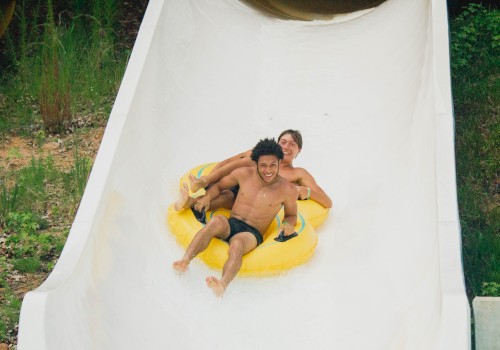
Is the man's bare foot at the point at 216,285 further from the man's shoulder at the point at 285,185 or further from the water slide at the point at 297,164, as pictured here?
the man's shoulder at the point at 285,185

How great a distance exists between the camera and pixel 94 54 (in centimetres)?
821

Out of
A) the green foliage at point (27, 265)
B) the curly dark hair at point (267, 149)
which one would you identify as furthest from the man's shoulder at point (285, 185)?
the green foliage at point (27, 265)

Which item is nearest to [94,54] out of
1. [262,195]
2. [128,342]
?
[262,195]

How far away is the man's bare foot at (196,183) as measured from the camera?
5.42m

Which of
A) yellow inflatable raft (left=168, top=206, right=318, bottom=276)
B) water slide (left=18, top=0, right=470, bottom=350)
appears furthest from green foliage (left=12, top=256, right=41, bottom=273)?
yellow inflatable raft (left=168, top=206, right=318, bottom=276)

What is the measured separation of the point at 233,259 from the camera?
201 inches

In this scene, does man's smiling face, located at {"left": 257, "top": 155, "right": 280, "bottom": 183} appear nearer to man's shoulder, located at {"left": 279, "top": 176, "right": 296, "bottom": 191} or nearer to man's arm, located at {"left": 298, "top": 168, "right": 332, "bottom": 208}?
man's shoulder, located at {"left": 279, "top": 176, "right": 296, "bottom": 191}

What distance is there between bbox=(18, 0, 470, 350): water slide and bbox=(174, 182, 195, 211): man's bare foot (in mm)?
130

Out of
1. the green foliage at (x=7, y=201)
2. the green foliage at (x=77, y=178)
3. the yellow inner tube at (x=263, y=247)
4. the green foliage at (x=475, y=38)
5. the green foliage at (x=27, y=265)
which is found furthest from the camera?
the green foliage at (x=475, y=38)

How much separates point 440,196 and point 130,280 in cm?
145

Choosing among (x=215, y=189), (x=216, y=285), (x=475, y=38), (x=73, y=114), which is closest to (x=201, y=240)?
(x=216, y=285)

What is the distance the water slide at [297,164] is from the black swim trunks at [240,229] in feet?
0.69

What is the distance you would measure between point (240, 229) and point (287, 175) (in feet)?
1.96

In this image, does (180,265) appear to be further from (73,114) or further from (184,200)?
(73,114)
